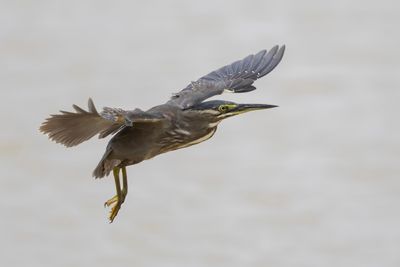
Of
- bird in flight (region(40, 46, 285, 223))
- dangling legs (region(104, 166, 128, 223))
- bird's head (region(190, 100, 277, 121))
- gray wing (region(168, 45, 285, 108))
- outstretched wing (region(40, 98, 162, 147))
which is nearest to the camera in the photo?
outstretched wing (region(40, 98, 162, 147))

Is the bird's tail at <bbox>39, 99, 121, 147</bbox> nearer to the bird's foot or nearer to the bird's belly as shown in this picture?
the bird's belly

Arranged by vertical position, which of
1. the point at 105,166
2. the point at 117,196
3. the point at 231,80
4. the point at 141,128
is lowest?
the point at 117,196

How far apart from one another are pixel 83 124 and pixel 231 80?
223 cm

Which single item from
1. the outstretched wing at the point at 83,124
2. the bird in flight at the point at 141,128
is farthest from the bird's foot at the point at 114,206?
the outstretched wing at the point at 83,124

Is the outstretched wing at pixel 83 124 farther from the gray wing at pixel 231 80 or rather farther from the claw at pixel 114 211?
the gray wing at pixel 231 80

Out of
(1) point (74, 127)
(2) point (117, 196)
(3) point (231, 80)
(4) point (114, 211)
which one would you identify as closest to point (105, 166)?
(2) point (117, 196)

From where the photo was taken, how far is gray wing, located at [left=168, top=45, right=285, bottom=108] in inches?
327

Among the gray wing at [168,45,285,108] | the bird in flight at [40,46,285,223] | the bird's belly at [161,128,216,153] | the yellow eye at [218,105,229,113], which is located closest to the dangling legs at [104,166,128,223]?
the bird in flight at [40,46,285,223]

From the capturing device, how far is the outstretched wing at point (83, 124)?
6.99 m

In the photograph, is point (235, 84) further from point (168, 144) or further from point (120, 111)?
point (120, 111)

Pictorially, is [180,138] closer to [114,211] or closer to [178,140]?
[178,140]

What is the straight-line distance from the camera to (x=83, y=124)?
7.06 meters

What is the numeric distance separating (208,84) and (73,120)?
1997 mm

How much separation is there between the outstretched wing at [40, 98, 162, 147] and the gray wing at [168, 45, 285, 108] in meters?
0.89
